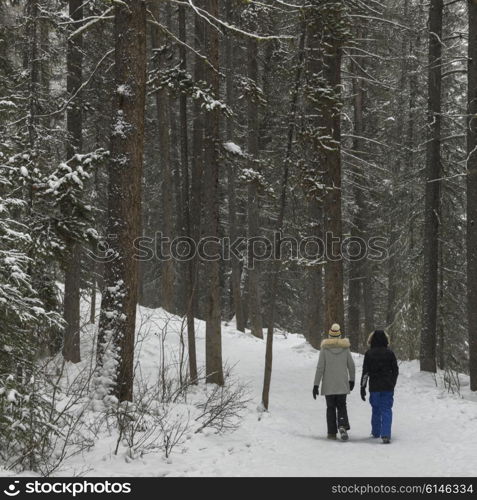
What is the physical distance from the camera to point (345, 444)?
9367 mm

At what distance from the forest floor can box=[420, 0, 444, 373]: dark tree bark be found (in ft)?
2.77

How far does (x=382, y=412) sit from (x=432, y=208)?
7999 mm

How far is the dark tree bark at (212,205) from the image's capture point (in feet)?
41.2

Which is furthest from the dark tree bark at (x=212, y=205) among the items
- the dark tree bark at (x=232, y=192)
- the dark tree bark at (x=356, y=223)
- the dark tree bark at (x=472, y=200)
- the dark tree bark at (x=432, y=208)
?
the dark tree bark at (x=356, y=223)

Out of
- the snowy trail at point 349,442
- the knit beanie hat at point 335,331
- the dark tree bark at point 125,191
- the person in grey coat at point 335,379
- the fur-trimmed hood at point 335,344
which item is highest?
the dark tree bark at point 125,191

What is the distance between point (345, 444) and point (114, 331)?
4.18 metres

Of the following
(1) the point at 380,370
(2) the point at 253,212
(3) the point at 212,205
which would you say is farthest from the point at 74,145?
(1) the point at 380,370

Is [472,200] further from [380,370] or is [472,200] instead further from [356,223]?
[356,223]

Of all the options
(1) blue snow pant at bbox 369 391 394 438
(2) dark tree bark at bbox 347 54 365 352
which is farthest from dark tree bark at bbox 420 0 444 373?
(1) blue snow pant at bbox 369 391 394 438

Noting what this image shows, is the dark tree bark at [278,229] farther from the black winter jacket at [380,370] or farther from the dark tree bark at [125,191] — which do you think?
the dark tree bark at [125,191]

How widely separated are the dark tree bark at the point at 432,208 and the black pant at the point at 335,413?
6515mm
